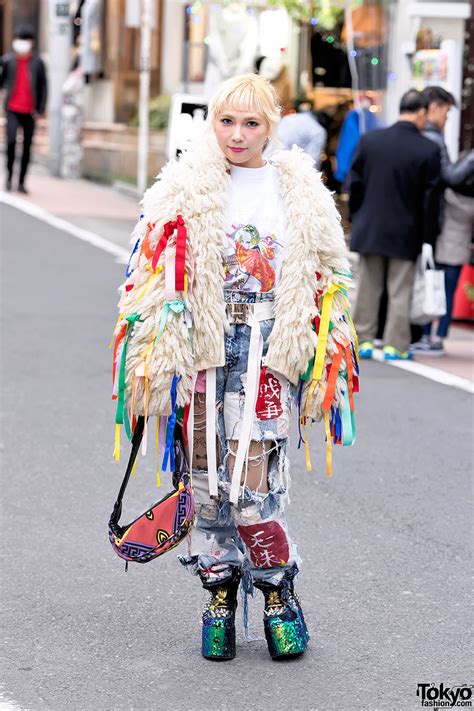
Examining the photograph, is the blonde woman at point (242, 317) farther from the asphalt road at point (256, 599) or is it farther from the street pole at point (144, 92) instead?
the street pole at point (144, 92)

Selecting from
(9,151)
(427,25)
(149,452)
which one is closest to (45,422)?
(149,452)

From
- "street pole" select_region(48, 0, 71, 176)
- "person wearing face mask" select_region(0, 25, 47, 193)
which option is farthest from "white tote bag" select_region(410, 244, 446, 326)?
"street pole" select_region(48, 0, 71, 176)

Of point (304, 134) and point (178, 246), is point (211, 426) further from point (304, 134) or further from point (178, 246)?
point (304, 134)

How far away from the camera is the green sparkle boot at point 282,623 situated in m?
4.43

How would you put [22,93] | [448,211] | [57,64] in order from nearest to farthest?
[448,211], [22,93], [57,64]

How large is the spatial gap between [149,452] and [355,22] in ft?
28.8

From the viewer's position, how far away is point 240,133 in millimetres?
4250

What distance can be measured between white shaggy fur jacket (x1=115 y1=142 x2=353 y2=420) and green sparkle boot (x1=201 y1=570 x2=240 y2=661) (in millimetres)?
595

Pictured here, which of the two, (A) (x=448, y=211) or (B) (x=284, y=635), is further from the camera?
(A) (x=448, y=211)

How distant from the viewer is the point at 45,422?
7.68m

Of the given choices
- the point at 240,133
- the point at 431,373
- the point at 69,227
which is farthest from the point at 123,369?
the point at 69,227

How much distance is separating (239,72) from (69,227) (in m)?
2.54

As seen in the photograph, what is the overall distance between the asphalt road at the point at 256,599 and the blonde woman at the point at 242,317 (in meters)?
0.29

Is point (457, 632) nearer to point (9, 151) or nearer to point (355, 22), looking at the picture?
point (355, 22)
